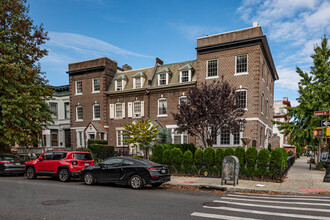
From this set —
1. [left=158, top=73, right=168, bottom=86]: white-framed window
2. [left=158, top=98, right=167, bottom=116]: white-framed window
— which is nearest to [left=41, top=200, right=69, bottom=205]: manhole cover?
[left=158, top=98, right=167, bottom=116]: white-framed window

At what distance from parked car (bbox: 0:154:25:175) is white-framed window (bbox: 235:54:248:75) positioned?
1929 cm

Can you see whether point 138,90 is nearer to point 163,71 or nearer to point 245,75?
point 163,71

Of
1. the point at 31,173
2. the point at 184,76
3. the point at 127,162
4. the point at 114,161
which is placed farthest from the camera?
the point at 184,76

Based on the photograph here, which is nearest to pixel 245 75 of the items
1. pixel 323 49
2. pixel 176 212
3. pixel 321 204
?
pixel 323 49

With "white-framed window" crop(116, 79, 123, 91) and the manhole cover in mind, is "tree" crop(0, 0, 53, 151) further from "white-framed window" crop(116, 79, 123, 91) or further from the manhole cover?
the manhole cover

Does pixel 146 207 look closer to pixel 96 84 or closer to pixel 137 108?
pixel 137 108

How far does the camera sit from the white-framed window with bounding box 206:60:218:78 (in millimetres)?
22734

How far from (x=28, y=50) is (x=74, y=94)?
12.2m

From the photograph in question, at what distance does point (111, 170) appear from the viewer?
10.6m

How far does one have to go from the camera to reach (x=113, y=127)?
28875 millimetres

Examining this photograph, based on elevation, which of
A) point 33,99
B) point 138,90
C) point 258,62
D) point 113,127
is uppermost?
point 258,62

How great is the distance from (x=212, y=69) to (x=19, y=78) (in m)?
17.6

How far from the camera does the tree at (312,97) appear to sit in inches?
754

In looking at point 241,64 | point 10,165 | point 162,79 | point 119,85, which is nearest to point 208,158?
point 241,64
